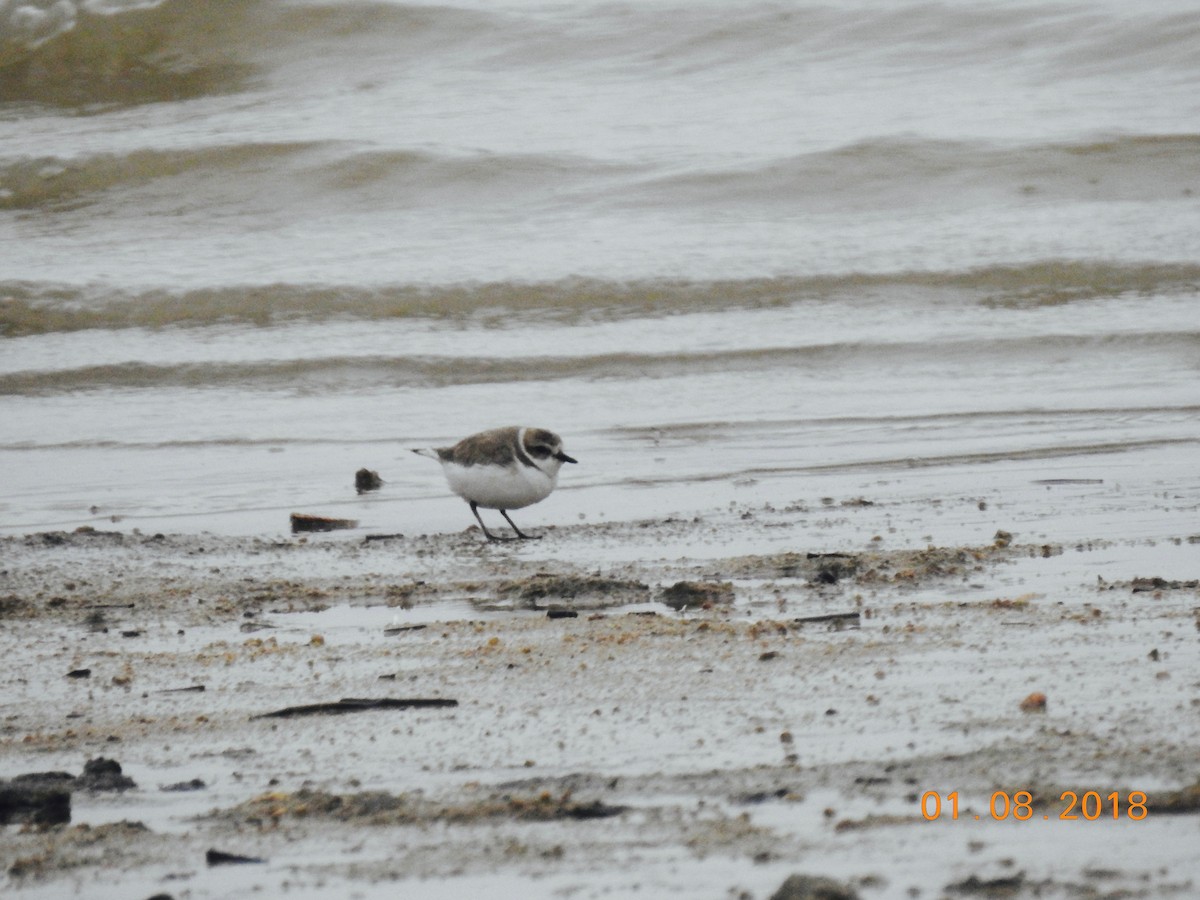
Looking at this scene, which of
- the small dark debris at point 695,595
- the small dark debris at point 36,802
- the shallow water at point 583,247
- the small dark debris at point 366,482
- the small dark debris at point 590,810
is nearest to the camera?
the small dark debris at point 590,810

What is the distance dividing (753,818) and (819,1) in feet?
55.8

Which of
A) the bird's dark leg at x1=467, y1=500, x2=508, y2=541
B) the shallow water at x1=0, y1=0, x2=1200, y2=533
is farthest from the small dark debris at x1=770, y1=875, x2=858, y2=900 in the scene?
the shallow water at x1=0, y1=0, x2=1200, y2=533

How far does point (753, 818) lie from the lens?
2.62 m

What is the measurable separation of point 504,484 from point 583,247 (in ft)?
22.6

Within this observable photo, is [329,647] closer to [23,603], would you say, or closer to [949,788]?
[23,603]

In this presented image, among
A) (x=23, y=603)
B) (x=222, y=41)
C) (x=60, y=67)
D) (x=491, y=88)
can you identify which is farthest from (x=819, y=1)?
(x=23, y=603)

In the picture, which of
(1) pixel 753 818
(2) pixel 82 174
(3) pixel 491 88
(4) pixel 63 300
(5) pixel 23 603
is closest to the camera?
(1) pixel 753 818

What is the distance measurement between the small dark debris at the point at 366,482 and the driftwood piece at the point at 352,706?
3.55 m

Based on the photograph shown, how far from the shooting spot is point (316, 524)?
241 inches

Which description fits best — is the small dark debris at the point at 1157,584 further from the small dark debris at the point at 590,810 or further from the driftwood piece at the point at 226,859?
Result: the driftwood piece at the point at 226,859

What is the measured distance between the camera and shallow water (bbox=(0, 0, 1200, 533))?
7789 mm

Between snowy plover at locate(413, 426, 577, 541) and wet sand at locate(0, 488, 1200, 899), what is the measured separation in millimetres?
731

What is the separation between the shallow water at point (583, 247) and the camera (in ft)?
25.6

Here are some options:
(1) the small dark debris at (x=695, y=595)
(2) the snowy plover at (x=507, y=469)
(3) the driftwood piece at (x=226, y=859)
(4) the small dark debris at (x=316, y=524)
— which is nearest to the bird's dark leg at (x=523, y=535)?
(2) the snowy plover at (x=507, y=469)
